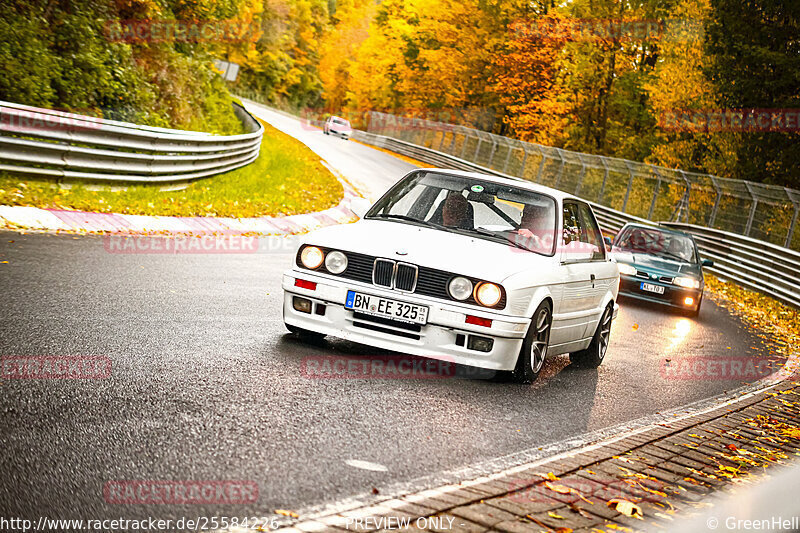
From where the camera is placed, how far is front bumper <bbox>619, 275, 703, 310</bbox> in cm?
1609

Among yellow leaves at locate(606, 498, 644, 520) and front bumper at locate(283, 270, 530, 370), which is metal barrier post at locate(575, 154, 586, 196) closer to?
front bumper at locate(283, 270, 530, 370)

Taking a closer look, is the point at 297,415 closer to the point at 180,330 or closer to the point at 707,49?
the point at 180,330

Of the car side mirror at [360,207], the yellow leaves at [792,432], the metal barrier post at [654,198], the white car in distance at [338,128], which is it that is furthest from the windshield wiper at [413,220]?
the white car in distance at [338,128]

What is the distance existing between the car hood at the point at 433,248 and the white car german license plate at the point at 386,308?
325mm

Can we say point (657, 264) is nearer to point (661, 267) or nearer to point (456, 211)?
point (661, 267)

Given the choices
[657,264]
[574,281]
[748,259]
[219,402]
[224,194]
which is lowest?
[224,194]

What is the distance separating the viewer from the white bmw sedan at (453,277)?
22.8ft

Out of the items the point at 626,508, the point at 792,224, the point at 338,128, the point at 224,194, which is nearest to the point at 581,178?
the point at 792,224

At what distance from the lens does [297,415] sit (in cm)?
545

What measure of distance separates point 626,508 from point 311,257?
3690 mm

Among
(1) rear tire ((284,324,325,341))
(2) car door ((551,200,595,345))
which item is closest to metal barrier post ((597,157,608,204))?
(2) car door ((551,200,595,345))

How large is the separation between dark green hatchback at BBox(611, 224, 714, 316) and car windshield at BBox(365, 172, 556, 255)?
8.31 meters

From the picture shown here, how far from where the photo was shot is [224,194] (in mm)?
19969

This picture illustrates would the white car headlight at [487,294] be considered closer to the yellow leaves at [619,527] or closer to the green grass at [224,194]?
the yellow leaves at [619,527]
